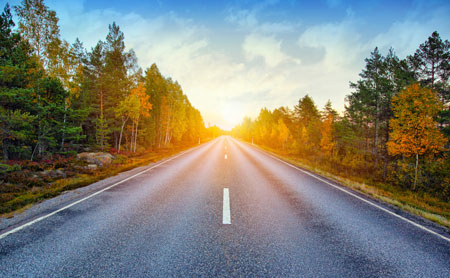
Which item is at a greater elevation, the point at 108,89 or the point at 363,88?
the point at 363,88

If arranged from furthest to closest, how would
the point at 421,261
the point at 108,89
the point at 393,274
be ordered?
1. the point at 108,89
2. the point at 421,261
3. the point at 393,274

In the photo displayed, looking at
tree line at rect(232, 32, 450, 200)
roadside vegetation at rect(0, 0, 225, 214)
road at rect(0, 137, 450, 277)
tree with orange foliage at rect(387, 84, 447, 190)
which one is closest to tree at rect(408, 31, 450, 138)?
tree line at rect(232, 32, 450, 200)

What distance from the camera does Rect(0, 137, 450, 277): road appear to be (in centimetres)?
221

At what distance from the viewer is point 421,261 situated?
94.2 inches

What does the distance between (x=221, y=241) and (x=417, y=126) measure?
16.2m

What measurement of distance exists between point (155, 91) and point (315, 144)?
33386 mm

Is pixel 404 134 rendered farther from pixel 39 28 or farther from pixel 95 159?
pixel 39 28

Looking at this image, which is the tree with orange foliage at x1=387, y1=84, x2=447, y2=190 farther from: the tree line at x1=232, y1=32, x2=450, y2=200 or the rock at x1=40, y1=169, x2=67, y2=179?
the rock at x1=40, y1=169, x2=67, y2=179

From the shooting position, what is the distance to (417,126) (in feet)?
36.7

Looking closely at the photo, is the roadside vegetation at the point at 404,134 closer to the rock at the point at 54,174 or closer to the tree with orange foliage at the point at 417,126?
the tree with orange foliage at the point at 417,126

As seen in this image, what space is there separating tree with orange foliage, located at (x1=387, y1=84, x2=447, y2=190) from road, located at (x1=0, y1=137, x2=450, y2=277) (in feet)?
37.2

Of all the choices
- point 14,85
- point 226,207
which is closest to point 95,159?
point 14,85

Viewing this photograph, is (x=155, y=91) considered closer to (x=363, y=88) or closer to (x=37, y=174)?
(x=37, y=174)

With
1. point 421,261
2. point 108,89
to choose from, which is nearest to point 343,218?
point 421,261
